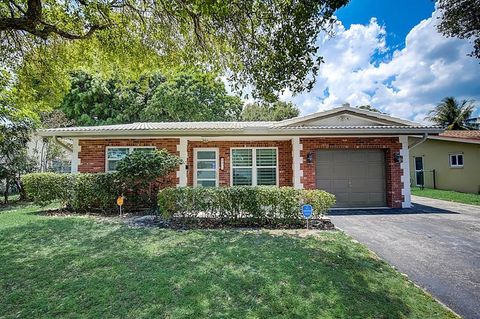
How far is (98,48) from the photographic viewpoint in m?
8.47

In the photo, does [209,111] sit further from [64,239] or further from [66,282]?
[66,282]

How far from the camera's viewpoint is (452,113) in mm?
30484

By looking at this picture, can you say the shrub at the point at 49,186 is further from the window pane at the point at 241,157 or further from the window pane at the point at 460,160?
the window pane at the point at 460,160

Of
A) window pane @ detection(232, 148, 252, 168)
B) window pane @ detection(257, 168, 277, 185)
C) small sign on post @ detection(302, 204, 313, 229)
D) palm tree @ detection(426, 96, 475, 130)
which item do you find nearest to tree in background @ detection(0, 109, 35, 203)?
window pane @ detection(232, 148, 252, 168)

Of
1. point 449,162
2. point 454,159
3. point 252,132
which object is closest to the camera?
point 252,132

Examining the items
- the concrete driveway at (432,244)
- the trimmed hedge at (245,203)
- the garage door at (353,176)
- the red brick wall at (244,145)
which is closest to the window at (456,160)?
the concrete driveway at (432,244)

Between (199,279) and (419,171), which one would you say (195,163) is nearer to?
(199,279)

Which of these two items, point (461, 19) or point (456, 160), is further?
point (456, 160)

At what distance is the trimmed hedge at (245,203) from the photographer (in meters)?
7.31

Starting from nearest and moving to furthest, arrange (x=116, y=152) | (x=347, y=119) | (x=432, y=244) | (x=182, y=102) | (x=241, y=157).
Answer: (x=432, y=244), (x=116, y=152), (x=347, y=119), (x=241, y=157), (x=182, y=102)

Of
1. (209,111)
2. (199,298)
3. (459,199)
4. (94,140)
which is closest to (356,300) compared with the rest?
(199,298)

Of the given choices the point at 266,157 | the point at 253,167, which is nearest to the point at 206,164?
the point at 253,167

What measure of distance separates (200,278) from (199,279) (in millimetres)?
36

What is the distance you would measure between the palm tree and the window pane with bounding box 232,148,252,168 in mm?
28831
